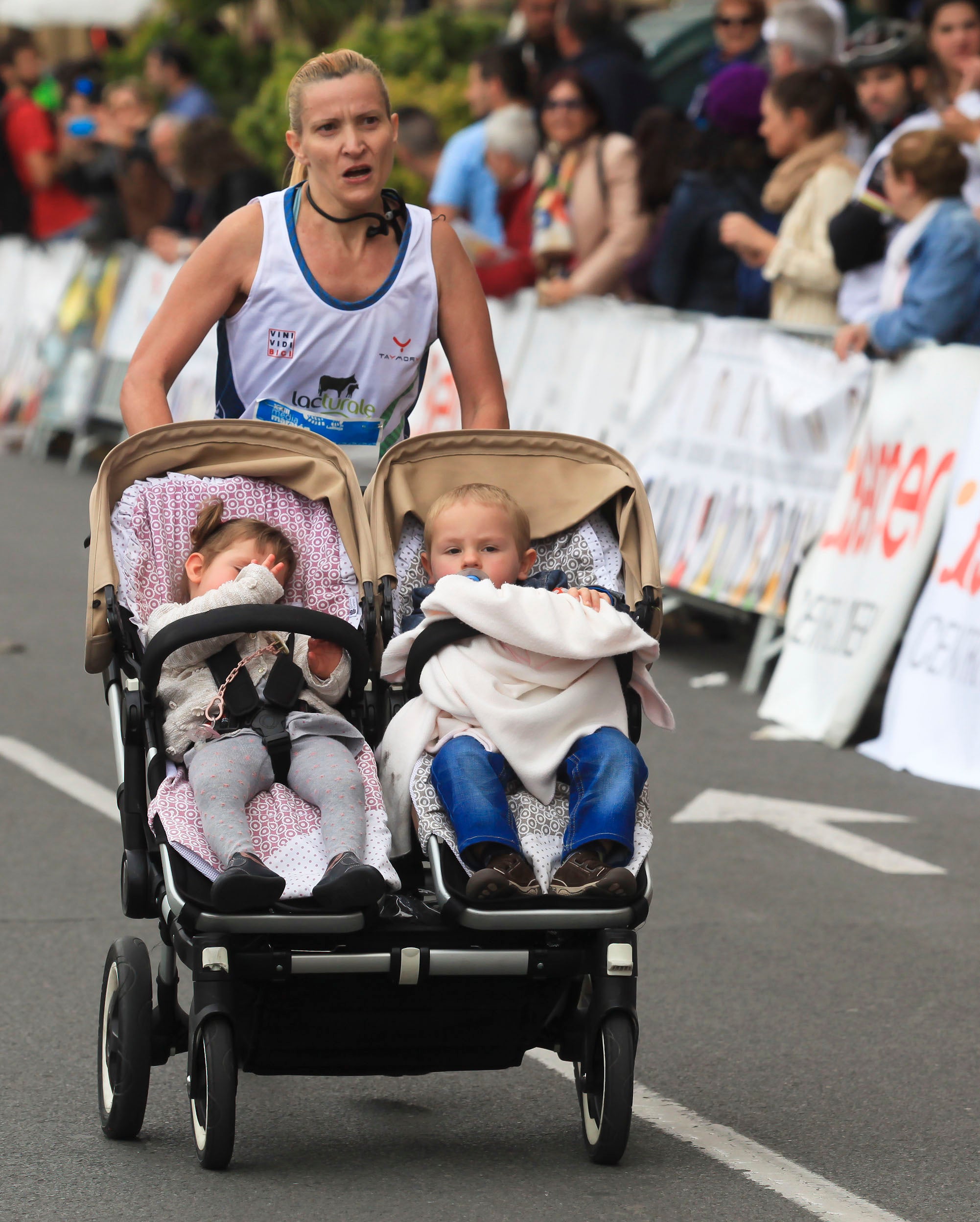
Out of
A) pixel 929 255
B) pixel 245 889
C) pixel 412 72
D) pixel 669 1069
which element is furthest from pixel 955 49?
pixel 412 72

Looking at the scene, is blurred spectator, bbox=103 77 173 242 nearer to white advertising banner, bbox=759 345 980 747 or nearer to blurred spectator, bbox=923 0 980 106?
blurred spectator, bbox=923 0 980 106

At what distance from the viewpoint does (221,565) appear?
4625mm

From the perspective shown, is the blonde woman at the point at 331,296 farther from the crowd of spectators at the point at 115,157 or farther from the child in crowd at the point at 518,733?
the crowd of spectators at the point at 115,157

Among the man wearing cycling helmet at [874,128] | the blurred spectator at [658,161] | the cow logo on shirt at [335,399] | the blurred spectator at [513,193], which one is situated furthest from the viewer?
the blurred spectator at [513,193]

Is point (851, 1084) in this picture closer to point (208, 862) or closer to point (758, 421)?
point (208, 862)

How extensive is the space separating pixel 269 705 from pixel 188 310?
1030mm

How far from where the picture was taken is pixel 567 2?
13398mm

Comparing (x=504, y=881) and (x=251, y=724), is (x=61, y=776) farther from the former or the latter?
(x=504, y=881)

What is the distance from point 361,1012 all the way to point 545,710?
2.31 ft

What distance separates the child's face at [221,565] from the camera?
4613mm

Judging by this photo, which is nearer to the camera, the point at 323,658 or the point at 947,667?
the point at 323,658

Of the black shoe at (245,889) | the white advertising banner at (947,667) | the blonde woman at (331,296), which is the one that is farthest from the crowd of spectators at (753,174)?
the black shoe at (245,889)

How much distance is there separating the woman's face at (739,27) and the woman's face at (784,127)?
2.25m

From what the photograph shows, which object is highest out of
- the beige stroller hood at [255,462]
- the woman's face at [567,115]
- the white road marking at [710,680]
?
the woman's face at [567,115]
